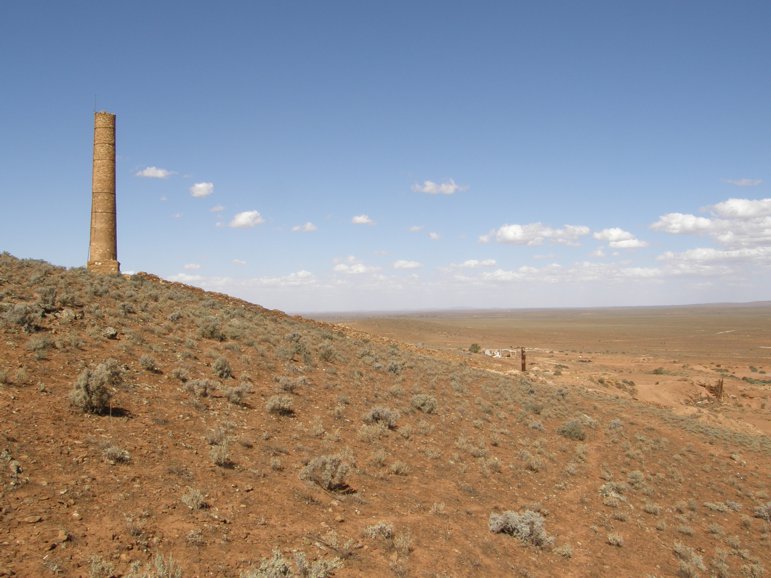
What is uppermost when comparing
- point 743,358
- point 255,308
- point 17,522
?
point 255,308

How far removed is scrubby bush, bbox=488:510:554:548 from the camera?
30.1ft

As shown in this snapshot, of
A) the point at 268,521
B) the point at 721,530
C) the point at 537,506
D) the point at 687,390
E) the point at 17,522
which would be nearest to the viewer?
the point at 17,522

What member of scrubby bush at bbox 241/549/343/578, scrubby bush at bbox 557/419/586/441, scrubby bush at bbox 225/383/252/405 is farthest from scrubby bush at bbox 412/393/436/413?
scrubby bush at bbox 241/549/343/578

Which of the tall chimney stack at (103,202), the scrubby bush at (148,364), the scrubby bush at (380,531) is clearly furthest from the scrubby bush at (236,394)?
the tall chimney stack at (103,202)

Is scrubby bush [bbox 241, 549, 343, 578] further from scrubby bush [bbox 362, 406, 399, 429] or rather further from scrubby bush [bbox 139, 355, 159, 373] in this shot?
scrubby bush [bbox 139, 355, 159, 373]

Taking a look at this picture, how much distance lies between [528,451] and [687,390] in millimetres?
27420

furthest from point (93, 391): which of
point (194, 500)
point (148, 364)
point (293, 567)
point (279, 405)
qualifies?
point (293, 567)

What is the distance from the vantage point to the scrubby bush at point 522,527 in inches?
361

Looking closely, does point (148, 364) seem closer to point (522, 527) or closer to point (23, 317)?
point (23, 317)

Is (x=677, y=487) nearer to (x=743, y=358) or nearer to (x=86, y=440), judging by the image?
(x=86, y=440)

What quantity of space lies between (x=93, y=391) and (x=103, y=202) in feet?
61.8

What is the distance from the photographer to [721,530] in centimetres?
1171

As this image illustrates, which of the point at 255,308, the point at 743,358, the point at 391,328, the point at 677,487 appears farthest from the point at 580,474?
the point at 391,328

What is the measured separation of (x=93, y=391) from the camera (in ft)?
30.3
